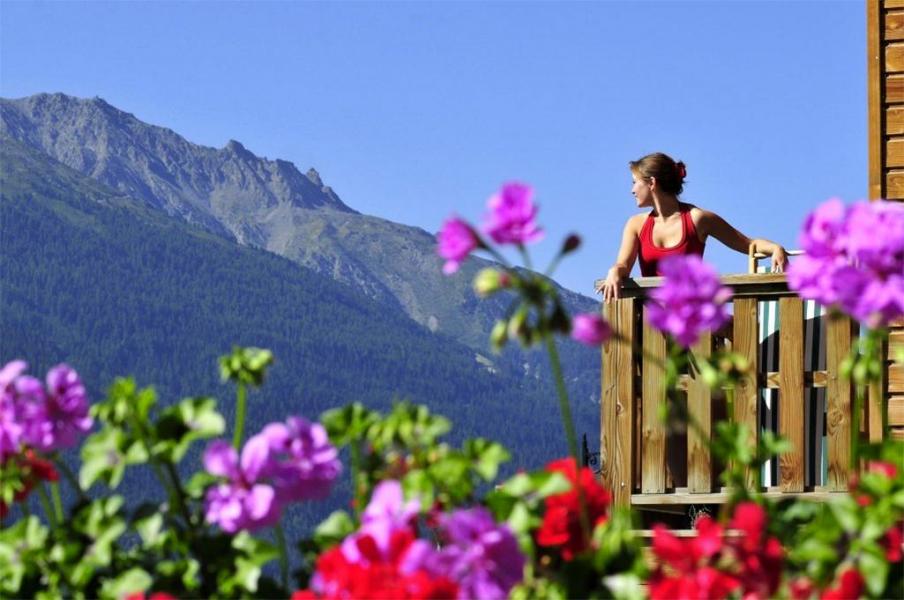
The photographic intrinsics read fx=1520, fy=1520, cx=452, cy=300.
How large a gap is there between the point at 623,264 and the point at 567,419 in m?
4.45

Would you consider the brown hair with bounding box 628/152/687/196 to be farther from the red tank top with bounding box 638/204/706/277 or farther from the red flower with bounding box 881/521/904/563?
the red flower with bounding box 881/521/904/563

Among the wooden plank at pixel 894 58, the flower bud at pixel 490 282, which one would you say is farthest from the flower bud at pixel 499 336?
the wooden plank at pixel 894 58

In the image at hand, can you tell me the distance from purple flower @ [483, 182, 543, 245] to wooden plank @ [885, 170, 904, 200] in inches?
217

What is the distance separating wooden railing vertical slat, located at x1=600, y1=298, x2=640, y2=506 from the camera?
18.9 ft

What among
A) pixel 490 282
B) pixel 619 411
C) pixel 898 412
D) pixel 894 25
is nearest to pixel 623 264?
pixel 619 411

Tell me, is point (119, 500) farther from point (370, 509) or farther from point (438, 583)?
point (438, 583)

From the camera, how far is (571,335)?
66.2 inches

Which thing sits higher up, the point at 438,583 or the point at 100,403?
the point at 100,403

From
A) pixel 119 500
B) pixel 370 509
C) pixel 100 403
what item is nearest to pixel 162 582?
pixel 119 500

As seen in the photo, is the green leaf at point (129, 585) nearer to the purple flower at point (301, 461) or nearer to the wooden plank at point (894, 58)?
the purple flower at point (301, 461)

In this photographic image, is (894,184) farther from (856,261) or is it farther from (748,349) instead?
(856,261)

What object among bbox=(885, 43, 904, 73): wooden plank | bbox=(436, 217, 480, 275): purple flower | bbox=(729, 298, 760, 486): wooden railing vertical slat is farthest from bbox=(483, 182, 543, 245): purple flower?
bbox=(885, 43, 904, 73): wooden plank

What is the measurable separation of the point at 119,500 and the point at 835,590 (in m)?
0.95

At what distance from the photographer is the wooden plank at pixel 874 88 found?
7.00 metres
